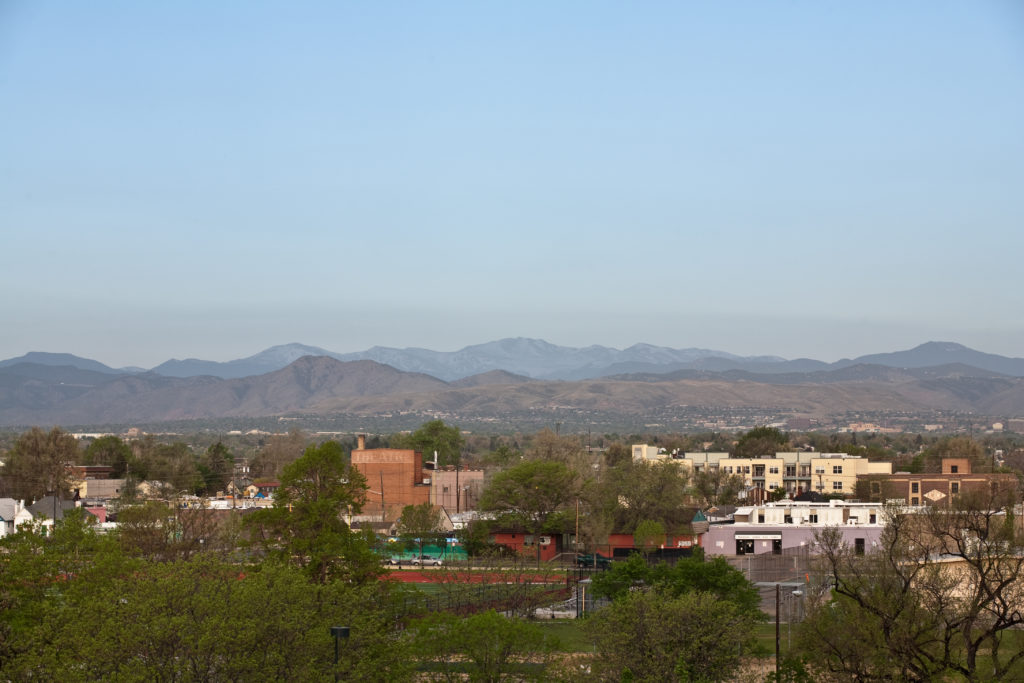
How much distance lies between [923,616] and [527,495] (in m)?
52.2

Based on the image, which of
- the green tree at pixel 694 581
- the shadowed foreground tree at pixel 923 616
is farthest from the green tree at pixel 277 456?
the shadowed foreground tree at pixel 923 616

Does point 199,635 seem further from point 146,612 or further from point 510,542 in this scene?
point 510,542

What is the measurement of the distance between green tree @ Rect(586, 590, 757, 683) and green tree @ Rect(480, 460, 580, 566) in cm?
4664

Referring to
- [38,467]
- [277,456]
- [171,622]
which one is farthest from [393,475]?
[171,622]

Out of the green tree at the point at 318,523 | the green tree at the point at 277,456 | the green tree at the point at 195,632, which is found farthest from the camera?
the green tree at the point at 277,456

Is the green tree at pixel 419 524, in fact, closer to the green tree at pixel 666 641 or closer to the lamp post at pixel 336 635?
the green tree at pixel 666 641

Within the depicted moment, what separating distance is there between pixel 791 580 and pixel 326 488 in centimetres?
2595

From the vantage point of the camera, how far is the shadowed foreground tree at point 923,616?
3316cm

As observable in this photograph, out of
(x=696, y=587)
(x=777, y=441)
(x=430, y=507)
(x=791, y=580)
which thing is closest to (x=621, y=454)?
(x=777, y=441)

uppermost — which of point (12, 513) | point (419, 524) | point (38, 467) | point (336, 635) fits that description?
point (38, 467)

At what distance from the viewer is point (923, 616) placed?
111ft

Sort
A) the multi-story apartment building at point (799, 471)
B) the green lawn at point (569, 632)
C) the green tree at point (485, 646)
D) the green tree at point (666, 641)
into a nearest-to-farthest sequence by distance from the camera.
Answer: the green tree at point (485, 646), the green tree at point (666, 641), the green lawn at point (569, 632), the multi-story apartment building at point (799, 471)

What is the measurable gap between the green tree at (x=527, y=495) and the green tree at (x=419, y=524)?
3.54m

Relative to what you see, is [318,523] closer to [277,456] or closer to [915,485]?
[915,485]
